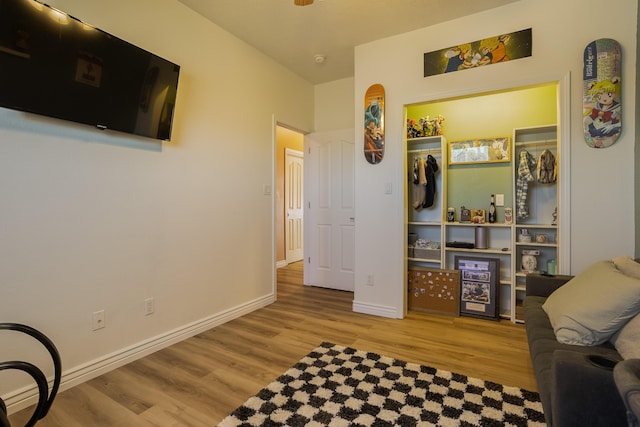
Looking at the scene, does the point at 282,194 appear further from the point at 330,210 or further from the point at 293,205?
the point at 330,210

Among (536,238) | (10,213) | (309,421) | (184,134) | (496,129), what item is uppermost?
(496,129)

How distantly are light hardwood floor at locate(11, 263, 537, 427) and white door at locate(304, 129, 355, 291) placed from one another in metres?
0.83

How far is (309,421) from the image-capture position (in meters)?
1.62

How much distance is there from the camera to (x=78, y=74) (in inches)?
72.5

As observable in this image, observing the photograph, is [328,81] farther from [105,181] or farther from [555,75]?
[105,181]

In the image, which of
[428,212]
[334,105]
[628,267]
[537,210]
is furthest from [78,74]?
[537,210]

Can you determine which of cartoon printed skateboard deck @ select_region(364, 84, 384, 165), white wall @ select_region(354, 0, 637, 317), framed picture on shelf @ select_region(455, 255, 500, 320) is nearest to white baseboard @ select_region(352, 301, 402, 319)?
white wall @ select_region(354, 0, 637, 317)

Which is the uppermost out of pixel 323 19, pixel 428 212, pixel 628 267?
pixel 323 19

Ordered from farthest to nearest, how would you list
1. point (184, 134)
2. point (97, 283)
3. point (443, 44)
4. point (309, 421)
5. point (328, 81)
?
point (328, 81) < point (443, 44) < point (184, 134) < point (97, 283) < point (309, 421)

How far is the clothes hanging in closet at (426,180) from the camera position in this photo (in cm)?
345

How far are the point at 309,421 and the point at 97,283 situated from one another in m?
1.62

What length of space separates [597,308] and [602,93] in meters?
1.71

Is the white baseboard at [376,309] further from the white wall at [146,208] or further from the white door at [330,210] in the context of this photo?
the white wall at [146,208]

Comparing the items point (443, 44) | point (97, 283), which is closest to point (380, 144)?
point (443, 44)
